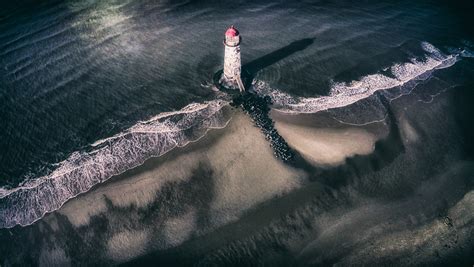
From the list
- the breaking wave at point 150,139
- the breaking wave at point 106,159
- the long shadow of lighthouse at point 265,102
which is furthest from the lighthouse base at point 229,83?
the breaking wave at point 106,159

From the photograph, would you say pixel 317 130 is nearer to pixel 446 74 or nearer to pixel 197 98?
pixel 197 98

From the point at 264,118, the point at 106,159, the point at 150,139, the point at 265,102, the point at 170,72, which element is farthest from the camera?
the point at 170,72

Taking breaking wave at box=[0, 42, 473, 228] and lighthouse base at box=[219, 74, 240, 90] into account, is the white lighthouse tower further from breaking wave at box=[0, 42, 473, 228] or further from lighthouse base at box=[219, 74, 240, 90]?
breaking wave at box=[0, 42, 473, 228]

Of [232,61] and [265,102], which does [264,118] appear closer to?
[265,102]

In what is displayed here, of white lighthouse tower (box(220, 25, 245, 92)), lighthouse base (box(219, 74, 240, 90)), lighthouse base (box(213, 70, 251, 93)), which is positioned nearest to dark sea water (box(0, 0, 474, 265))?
lighthouse base (box(213, 70, 251, 93))

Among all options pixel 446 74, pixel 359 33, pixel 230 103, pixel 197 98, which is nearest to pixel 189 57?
pixel 197 98

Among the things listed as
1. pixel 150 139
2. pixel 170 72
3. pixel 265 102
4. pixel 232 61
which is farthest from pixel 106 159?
pixel 265 102
